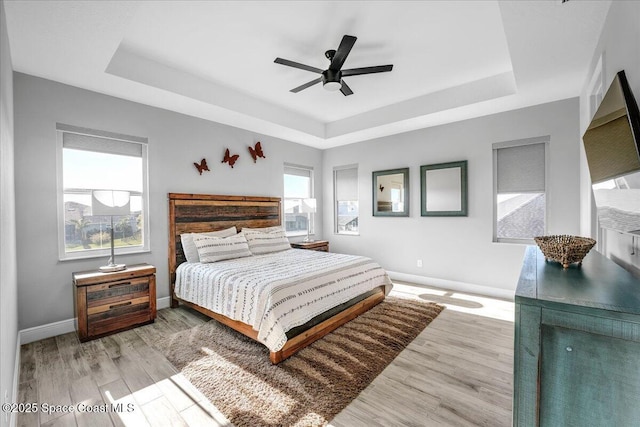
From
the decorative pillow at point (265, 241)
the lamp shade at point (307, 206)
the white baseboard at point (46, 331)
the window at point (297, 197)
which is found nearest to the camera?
the white baseboard at point (46, 331)

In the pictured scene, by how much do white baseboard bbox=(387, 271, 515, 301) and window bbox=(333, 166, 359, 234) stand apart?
1310 mm

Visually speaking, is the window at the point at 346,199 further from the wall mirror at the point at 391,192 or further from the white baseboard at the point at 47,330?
the white baseboard at the point at 47,330

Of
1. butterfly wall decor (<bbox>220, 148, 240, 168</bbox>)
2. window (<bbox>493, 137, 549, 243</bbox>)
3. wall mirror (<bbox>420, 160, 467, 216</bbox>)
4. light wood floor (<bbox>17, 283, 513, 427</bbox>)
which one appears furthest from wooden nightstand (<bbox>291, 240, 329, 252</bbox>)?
window (<bbox>493, 137, 549, 243</bbox>)

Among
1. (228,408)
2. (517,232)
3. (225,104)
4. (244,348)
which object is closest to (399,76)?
(225,104)

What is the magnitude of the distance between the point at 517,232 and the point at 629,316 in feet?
11.5

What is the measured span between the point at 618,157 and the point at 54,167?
4524mm

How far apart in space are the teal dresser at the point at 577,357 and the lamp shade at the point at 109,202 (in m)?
3.42

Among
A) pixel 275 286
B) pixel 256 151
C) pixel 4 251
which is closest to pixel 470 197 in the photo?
pixel 275 286

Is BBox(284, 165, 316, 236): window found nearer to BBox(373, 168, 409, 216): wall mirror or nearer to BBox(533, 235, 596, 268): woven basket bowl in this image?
BBox(373, 168, 409, 216): wall mirror

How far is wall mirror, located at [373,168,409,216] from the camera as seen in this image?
493 cm

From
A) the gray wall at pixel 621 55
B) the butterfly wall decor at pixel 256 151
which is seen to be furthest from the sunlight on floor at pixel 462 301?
the butterfly wall decor at pixel 256 151

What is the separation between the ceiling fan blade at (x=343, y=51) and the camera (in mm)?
2277

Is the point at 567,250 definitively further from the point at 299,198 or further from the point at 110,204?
the point at 299,198

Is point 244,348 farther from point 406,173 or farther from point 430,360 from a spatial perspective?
point 406,173
